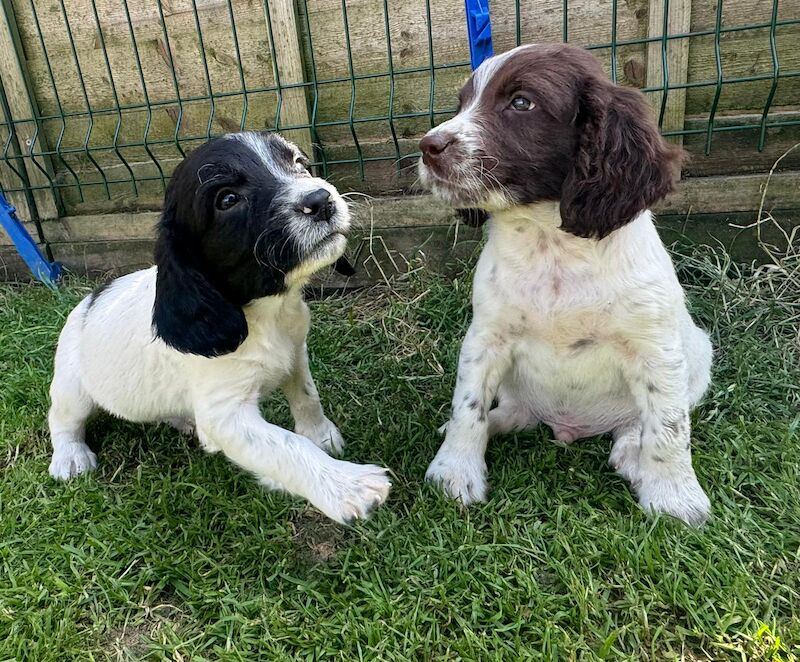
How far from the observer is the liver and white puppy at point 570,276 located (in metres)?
2.30

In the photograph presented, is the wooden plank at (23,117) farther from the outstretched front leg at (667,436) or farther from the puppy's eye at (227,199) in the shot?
the outstretched front leg at (667,436)

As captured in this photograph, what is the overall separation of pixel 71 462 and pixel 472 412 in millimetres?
2052

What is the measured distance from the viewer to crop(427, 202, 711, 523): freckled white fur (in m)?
2.52

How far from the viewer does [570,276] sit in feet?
8.37

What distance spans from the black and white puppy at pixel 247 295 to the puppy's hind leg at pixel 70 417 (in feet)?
2.15

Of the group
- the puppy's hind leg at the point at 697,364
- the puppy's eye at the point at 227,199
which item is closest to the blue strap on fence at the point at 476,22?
the puppy's eye at the point at 227,199

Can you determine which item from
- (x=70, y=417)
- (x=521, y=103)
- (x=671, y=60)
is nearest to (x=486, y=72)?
(x=521, y=103)

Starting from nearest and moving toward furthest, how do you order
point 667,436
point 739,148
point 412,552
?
1. point 412,552
2. point 667,436
3. point 739,148

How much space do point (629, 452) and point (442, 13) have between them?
3.21 metres

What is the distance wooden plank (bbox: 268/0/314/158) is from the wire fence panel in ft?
0.03

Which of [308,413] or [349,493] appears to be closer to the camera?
[349,493]

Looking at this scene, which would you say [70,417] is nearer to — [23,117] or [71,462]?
[71,462]

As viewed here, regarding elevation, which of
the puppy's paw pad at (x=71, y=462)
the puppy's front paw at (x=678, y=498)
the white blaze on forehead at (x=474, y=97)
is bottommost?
the puppy's paw pad at (x=71, y=462)

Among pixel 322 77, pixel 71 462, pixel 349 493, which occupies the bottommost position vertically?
pixel 71 462
